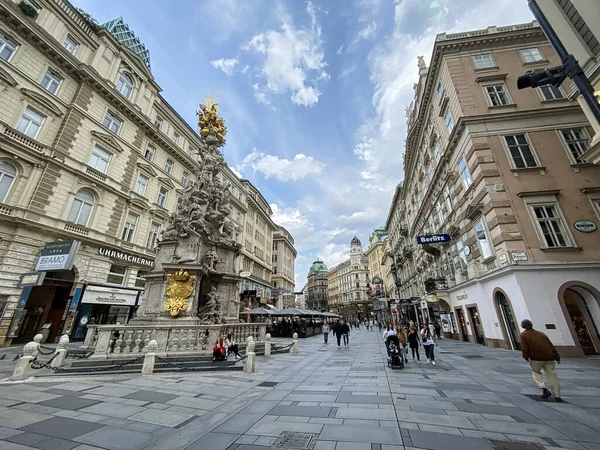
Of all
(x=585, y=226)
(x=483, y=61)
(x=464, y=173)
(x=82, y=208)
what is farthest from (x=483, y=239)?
(x=82, y=208)

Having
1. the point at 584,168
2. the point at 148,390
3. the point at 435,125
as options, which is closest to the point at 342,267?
the point at 435,125

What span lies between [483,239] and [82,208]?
2895 centimetres

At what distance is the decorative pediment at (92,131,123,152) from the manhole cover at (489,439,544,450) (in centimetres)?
2918

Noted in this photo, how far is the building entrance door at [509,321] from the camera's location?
13.2 metres

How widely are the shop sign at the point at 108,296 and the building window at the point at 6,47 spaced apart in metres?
16.4

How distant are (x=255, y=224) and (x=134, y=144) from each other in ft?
91.0

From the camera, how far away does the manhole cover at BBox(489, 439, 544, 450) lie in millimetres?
3738

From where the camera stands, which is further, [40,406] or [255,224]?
[255,224]

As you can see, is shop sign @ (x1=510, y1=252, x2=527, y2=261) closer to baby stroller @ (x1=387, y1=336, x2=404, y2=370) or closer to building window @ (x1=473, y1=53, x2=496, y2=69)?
baby stroller @ (x1=387, y1=336, x2=404, y2=370)

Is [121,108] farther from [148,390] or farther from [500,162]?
[500,162]

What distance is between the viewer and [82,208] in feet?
67.0

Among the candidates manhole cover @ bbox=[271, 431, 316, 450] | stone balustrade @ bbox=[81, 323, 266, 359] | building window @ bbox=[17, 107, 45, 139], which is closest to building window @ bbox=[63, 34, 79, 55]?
building window @ bbox=[17, 107, 45, 139]

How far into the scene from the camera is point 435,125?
22219mm

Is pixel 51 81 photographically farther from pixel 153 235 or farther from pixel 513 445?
pixel 513 445
